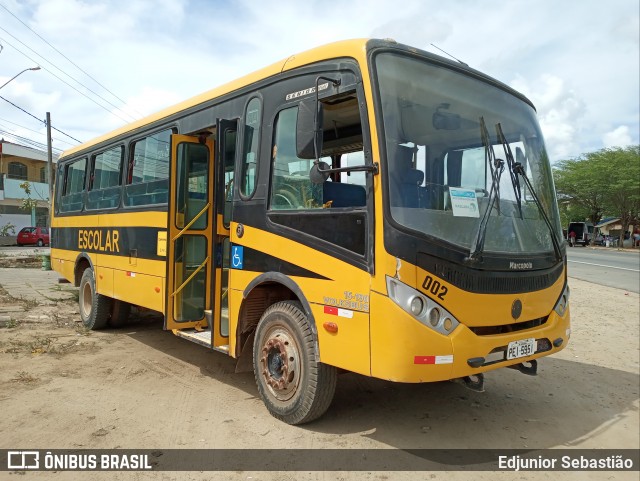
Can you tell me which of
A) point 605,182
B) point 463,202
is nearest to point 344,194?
point 463,202

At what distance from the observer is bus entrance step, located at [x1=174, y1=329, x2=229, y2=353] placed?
16.9 ft

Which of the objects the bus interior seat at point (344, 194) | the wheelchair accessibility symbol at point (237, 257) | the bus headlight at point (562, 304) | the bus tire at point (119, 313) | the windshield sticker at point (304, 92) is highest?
the windshield sticker at point (304, 92)

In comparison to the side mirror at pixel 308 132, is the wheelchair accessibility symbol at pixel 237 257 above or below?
below

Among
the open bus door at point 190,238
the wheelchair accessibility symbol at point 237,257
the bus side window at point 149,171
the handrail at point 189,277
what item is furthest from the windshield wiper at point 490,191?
the bus side window at point 149,171

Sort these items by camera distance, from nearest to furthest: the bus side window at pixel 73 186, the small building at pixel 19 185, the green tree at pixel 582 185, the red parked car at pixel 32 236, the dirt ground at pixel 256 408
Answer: the dirt ground at pixel 256 408 → the bus side window at pixel 73 186 → the red parked car at pixel 32 236 → the small building at pixel 19 185 → the green tree at pixel 582 185

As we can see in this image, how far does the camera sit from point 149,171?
655 cm

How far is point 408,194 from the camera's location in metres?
3.60

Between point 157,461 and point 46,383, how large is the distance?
2331 millimetres

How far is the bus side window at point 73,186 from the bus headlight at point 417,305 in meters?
7.01

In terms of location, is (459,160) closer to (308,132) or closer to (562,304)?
(308,132)

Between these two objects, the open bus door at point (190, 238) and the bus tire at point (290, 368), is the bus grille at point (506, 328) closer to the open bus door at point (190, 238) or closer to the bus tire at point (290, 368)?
the bus tire at point (290, 368)

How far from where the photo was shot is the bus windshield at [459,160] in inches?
143

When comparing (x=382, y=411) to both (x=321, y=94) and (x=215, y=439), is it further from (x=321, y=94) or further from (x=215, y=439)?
(x=321, y=94)

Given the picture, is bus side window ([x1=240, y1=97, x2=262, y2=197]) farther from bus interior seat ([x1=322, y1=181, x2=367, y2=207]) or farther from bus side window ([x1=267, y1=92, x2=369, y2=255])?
bus interior seat ([x1=322, y1=181, x2=367, y2=207])
